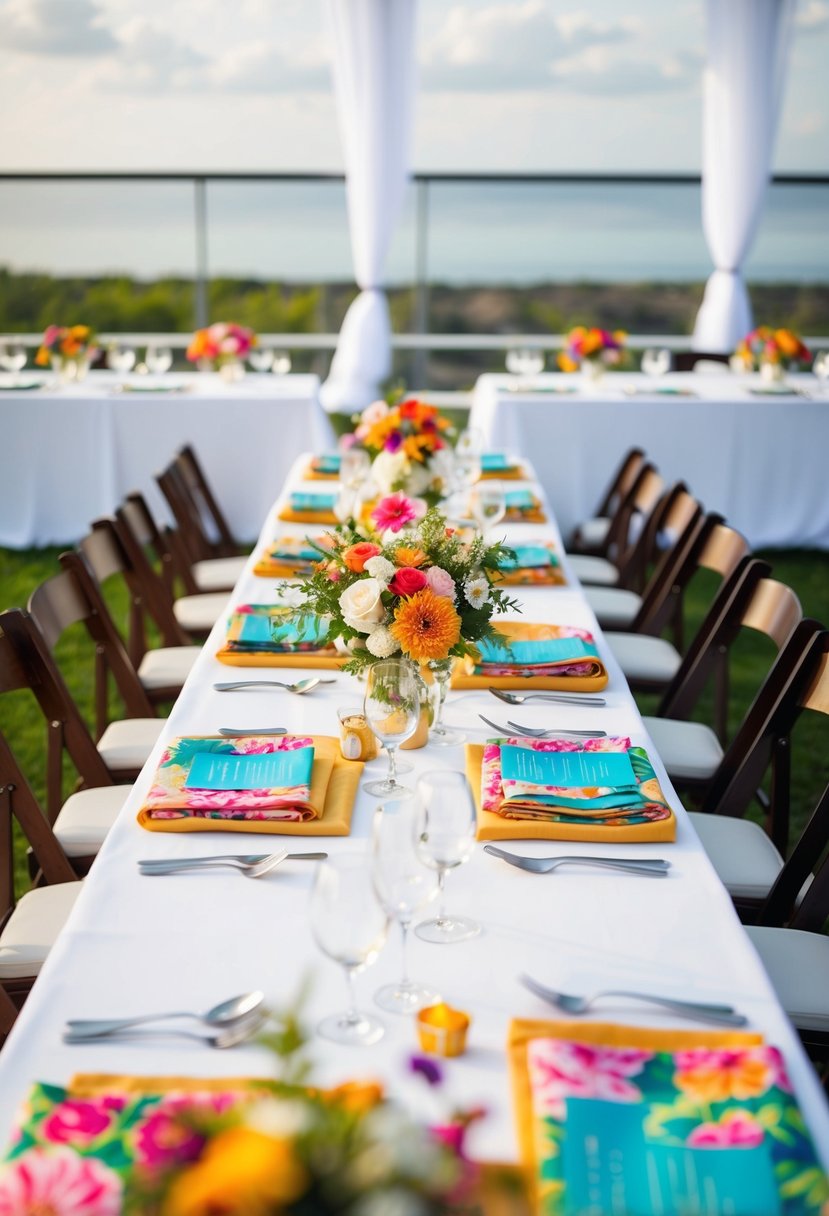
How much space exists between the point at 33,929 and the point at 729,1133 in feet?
4.11

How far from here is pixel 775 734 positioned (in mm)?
2486

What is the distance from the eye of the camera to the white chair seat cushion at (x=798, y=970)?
1.87 m

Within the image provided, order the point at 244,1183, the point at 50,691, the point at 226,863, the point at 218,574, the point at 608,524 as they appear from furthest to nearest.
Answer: the point at 608,524 < the point at 218,574 < the point at 50,691 < the point at 226,863 < the point at 244,1183

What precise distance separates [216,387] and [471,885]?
435cm

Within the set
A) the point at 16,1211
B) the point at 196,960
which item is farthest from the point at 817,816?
the point at 16,1211

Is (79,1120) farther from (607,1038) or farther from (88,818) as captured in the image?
(88,818)

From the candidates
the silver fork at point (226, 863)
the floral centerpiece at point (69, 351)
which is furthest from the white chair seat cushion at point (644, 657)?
the floral centerpiece at point (69, 351)

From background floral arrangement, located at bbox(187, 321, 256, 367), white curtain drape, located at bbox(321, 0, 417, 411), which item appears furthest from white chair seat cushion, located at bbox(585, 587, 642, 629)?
white curtain drape, located at bbox(321, 0, 417, 411)

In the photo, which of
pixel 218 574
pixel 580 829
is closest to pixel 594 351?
pixel 218 574

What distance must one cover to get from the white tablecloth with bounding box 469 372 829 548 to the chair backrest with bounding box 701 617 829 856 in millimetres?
2991

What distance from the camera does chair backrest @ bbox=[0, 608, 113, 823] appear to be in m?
2.30

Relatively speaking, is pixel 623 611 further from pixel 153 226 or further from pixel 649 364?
pixel 153 226

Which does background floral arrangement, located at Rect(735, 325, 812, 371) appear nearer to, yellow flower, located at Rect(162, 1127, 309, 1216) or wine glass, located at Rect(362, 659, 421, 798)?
wine glass, located at Rect(362, 659, 421, 798)

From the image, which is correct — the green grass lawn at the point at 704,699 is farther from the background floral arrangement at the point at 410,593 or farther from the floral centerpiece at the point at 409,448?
the background floral arrangement at the point at 410,593
